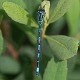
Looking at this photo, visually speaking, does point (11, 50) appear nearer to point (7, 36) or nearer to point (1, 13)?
point (7, 36)

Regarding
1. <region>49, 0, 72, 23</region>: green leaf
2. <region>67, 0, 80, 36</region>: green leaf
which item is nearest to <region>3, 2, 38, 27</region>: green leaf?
<region>49, 0, 72, 23</region>: green leaf

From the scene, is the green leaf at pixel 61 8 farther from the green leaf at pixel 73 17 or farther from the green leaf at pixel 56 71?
the green leaf at pixel 73 17

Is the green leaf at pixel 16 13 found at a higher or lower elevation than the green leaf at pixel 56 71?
higher

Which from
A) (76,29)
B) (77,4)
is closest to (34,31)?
(77,4)

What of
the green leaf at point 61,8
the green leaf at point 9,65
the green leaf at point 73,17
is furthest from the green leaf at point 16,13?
the green leaf at point 9,65

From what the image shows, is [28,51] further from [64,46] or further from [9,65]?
[64,46]

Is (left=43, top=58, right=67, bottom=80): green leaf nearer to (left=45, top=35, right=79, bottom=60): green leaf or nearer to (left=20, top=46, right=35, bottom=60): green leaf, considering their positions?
(left=45, top=35, right=79, bottom=60): green leaf
